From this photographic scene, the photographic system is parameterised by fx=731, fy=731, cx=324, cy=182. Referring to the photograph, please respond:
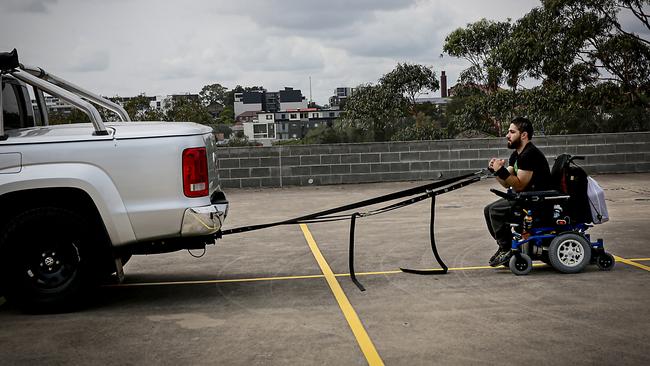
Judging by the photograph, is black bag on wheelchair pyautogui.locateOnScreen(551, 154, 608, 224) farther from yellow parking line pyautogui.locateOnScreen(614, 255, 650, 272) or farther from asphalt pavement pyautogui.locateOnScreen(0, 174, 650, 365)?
yellow parking line pyautogui.locateOnScreen(614, 255, 650, 272)

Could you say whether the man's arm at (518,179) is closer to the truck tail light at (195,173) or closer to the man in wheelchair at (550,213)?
the man in wheelchair at (550,213)

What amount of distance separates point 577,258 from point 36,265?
216 inches

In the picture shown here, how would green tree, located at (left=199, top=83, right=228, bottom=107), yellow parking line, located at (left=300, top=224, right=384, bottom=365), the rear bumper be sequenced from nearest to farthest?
yellow parking line, located at (left=300, top=224, right=384, bottom=365) → the rear bumper → green tree, located at (left=199, top=83, right=228, bottom=107)

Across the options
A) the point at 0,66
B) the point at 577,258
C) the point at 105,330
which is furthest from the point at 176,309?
the point at 577,258

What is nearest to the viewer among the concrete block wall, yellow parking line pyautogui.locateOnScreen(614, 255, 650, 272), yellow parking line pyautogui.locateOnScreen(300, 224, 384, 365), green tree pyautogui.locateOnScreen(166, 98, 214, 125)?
yellow parking line pyautogui.locateOnScreen(300, 224, 384, 365)

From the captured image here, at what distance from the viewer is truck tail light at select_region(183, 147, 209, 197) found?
6.76 m

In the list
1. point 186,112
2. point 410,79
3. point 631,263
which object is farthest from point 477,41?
point 631,263

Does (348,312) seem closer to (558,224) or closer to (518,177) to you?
(518,177)

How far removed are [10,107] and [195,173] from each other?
7.09 feet

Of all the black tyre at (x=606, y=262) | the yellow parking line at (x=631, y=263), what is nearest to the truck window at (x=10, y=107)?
the black tyre at (x=606, y=262)

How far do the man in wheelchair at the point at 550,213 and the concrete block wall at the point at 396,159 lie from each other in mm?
11905

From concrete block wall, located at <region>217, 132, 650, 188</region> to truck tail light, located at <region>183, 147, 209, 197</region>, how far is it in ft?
41.3

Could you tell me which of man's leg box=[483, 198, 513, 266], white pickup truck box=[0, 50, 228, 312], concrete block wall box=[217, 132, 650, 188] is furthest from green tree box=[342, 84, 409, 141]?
white pickup truck box=[0, 50, 228, 312]

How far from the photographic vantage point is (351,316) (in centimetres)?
651
